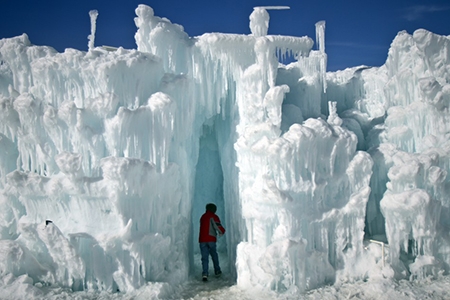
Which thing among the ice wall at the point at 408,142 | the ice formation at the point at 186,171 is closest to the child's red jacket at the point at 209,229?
the ice formation at the point at 186,171

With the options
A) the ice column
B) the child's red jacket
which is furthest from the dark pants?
the ice column

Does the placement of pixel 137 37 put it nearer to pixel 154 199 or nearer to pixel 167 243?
pixel 154 199

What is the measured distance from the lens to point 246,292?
8.98 metres

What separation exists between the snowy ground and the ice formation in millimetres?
238

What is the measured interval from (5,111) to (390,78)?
426 inches

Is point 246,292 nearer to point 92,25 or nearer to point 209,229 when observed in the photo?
point 209,229

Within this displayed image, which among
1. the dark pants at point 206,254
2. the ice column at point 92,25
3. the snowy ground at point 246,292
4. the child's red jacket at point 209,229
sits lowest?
the snowy ground at point 246,292

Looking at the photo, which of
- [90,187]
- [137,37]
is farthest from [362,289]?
[137,37]

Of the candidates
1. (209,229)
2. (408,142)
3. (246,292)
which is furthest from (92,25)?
(408,142)

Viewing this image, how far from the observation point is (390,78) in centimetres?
1249

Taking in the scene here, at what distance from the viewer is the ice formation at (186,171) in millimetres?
8602

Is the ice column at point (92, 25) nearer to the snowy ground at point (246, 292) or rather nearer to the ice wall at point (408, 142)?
the snowy ground at point (246, 292)

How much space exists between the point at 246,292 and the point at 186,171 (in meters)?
3.34

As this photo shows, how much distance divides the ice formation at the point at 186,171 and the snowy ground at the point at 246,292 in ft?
0.78
